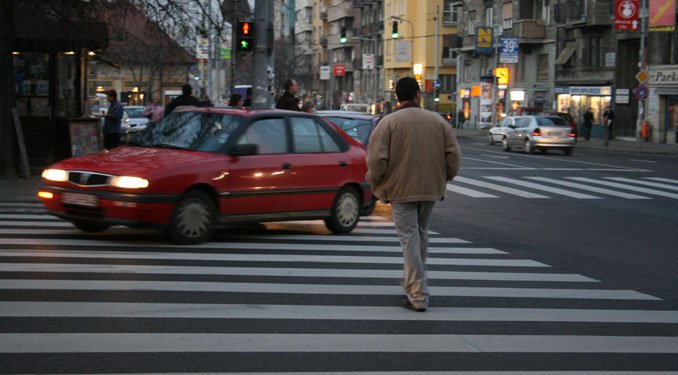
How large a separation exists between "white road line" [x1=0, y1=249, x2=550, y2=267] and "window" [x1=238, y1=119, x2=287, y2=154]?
2.00 m

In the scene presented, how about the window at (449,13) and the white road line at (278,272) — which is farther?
the window at (449,13)

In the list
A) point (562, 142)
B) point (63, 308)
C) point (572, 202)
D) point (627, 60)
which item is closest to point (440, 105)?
point (627, 60)

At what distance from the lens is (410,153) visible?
26.7 ft

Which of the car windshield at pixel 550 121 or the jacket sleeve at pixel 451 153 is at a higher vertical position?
the jacket sleeve at pixel 451 153

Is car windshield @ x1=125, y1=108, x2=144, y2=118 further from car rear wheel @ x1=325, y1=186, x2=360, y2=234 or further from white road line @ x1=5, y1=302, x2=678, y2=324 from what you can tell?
white road line @ x1=5, y1=302, x2=678, y2=324

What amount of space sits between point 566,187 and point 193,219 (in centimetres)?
1372

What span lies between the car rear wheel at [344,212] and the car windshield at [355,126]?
510 centimetres

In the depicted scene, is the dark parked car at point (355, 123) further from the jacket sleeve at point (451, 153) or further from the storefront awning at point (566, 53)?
the storefront awning at point (566, 53)

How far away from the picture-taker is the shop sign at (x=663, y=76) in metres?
49.6

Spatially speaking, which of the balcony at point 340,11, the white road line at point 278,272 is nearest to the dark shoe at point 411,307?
the white road line at point 278,272

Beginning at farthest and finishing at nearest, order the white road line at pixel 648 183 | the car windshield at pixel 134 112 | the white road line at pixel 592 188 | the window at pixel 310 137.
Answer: the car windshield at pixel 134 112 → the white road line at pixel 648 183 → the white road line at pixel 592 188 → the window at pixel 310 137

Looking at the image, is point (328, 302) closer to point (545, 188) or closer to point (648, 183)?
point (545, 188)

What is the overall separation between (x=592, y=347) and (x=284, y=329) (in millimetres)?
2111

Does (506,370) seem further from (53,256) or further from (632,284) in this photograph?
(53,256)
